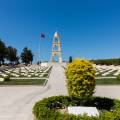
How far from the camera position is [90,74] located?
11820 mm

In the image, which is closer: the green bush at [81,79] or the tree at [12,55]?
the green bush at [81,79]

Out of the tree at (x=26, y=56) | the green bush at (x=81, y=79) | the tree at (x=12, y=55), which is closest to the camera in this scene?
the green bush at (x=81, y=79)

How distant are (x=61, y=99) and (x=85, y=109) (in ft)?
7.11

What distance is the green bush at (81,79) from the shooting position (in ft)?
38.4

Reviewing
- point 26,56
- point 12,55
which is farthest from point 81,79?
point 26,56

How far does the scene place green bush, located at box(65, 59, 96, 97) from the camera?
38.4ft

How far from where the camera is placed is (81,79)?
11.7 meters

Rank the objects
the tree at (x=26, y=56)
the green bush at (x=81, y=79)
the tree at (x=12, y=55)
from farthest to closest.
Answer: the tree at (x=26, y=56) < the tree at (x=12, y=55) < the green bush at (x=81, y=79)

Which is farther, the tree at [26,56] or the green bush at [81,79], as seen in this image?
the tree at [26,56]

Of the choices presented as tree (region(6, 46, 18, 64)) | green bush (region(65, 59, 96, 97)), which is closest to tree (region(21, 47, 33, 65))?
tree (region(6, 46, 18, 64))

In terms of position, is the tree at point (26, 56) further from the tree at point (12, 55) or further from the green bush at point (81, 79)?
the green bush at point (81, 79)

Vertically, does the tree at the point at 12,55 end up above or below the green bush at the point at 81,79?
above

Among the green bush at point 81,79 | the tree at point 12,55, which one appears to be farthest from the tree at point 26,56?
the green bush at point 81,79

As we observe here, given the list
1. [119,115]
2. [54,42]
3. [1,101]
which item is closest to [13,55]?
[54,42]
